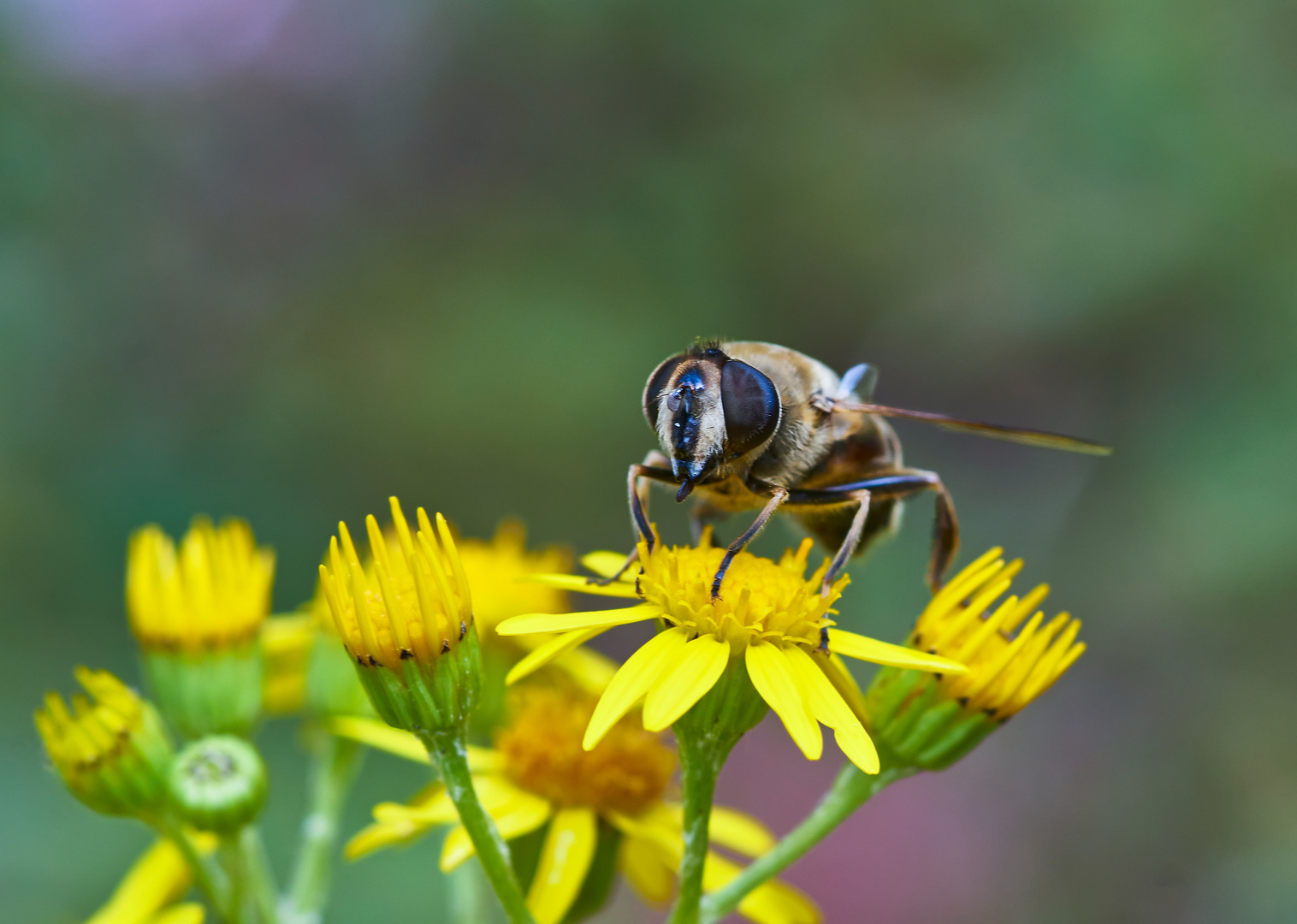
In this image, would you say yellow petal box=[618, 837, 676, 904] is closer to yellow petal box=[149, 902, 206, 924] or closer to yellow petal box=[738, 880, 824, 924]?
yellow petal box=[738, 880, 824, 924]

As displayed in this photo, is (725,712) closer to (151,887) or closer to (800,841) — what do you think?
(800,841)

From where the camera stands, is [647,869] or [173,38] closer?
[647,869]

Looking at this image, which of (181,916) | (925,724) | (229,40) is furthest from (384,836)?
(229,40)

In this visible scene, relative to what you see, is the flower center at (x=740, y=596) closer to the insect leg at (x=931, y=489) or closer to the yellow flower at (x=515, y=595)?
the insect leg at (x=931, y=489)

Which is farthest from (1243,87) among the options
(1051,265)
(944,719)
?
(944,719)

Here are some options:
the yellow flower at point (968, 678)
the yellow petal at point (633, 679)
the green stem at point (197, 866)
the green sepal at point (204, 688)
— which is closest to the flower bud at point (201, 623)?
the green sepal at point (204, 688)

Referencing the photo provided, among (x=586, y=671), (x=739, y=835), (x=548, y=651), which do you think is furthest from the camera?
(x=586, y=671)

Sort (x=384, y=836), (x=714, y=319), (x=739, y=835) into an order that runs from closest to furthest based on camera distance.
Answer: (x=384, y=836) → (x=739, y=835) → (x=714, y=319)
